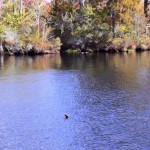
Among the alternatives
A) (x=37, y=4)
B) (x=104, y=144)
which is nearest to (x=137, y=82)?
(x=104, y=144)

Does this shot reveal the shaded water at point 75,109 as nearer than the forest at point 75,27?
Yes

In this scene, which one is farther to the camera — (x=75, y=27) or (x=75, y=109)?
(x=75, y=27)

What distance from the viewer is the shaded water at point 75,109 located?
21227 millimetres

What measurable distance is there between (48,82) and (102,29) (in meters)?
42.1

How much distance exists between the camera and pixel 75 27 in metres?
80.8

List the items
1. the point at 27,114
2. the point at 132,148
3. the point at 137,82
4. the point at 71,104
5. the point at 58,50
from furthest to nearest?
the point at 58,50
the point at 137,82
the point at 71,104
the point at 27,114
the point at 132,148

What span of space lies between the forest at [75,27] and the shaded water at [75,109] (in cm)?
2798

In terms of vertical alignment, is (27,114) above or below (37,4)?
below

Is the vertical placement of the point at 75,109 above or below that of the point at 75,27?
below

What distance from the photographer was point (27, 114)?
88.9 ft

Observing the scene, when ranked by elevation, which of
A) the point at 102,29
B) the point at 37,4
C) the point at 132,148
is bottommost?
the point at 132,148

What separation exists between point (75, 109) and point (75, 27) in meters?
53.8

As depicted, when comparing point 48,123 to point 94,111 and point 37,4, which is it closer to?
point 94,111

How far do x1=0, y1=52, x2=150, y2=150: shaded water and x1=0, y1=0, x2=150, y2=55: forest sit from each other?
2798 centimetres
